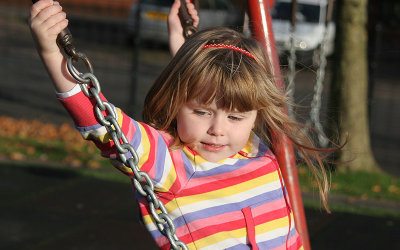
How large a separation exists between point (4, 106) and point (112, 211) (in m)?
4.71

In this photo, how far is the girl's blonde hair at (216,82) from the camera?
169cm

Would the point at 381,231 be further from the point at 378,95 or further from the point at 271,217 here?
the point at 378,95

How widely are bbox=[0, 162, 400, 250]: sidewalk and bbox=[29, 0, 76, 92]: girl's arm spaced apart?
2163 millimetres

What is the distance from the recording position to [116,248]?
3.48 meters

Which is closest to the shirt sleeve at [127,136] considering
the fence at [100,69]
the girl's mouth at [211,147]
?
the girl's mouth at [211,147]

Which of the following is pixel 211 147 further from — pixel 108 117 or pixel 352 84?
pixel 352 84

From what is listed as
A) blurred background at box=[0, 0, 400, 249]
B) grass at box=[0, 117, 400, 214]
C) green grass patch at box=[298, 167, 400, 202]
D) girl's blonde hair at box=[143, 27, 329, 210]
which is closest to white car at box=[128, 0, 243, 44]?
blurred background at box=[0, 0, 400, 249]

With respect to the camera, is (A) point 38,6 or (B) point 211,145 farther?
(B) point 211,145

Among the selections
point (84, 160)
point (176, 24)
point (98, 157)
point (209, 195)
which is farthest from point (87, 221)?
point (209, 195)

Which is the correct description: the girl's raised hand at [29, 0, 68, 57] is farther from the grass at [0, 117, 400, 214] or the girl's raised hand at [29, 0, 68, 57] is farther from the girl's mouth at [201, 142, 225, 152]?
the grass at [0, 117, 400, 214]

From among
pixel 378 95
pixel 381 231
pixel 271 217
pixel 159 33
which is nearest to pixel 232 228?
pixel 271 217

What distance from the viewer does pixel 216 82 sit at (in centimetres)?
169

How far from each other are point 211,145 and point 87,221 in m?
2.39

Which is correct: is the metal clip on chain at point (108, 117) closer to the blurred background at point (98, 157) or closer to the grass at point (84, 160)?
the blurred background at point (98, 157)
